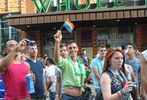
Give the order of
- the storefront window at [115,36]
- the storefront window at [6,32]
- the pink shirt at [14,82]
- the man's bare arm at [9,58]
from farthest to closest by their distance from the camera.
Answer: the storefront window at [6,32] → the storefront window at [115,36] → the pink shirt at [14,82] → the man's bare arm at [9,58]

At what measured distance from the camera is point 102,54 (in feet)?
22.1

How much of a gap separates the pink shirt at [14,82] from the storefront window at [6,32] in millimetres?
16900

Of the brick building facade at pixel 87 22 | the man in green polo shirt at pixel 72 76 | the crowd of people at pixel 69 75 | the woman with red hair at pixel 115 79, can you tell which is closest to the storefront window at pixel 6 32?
the brick building facade at pixel 87 22

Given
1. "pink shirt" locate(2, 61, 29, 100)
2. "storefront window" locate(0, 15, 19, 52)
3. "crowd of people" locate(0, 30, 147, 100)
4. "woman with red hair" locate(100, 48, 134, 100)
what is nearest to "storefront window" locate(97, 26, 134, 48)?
"storefront window" locate(0, 15, 19, 52)

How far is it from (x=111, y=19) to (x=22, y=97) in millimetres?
12695

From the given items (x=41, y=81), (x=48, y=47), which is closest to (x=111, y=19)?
(x=48, y=47)

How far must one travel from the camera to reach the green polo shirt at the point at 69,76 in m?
4.53

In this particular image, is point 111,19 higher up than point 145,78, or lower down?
higher up

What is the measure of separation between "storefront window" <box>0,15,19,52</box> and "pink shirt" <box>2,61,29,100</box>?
16.9 meters

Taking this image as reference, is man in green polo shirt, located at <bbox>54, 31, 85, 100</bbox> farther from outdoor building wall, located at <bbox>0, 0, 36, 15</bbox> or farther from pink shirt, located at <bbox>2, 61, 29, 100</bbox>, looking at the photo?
outdoor building wall, located at <bbox>0, 0, 36, 15</bbox>

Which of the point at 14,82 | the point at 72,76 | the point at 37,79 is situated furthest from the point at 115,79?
the point at 37,79

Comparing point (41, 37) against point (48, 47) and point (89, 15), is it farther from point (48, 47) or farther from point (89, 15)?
point (89, 15)

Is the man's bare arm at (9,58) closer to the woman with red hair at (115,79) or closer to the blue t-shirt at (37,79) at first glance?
the blue t-shirt at (37,79)

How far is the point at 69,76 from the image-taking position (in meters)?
4.60
